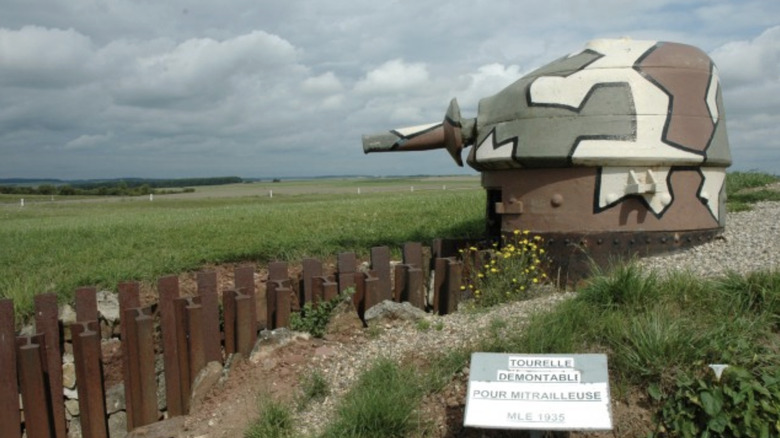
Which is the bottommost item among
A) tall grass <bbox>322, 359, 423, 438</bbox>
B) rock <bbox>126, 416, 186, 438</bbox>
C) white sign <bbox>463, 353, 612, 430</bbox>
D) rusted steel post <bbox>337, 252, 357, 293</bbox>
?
rock <bbox>126, 416, 186, 438</bbox>

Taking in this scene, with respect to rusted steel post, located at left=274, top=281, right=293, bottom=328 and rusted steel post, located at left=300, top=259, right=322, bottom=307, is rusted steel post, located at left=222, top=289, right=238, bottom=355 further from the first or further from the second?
rusted steel post, located at left=300, top=259, right=322, bottom=307

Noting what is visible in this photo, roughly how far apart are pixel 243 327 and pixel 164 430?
1190mm

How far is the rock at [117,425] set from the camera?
630 cm

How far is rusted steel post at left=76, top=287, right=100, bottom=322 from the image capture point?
20.7ft

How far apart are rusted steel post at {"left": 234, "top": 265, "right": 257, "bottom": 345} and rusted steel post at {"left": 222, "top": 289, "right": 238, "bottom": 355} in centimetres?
12

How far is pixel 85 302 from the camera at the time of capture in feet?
20.8

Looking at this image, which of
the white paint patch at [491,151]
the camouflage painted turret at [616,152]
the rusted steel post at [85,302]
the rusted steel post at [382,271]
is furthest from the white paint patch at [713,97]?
the rusted steel post at [85,302]

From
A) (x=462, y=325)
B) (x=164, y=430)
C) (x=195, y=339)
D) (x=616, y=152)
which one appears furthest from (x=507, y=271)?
(x=164, y=430)

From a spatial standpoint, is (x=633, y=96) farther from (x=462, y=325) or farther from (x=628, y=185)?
(x=462, y=325)

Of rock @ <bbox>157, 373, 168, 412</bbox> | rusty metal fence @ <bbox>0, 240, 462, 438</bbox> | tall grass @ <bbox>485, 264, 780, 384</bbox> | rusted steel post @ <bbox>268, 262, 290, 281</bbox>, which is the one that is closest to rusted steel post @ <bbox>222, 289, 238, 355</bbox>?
rusty metal fence @ <bbox>0, 240, 462, 438</bbox>

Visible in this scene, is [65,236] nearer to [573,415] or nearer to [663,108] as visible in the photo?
[663,108]

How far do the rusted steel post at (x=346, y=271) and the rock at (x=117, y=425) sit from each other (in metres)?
2.25

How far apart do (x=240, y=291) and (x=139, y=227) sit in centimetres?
670

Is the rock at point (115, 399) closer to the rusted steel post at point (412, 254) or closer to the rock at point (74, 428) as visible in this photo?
the rock at point (74, 428)
